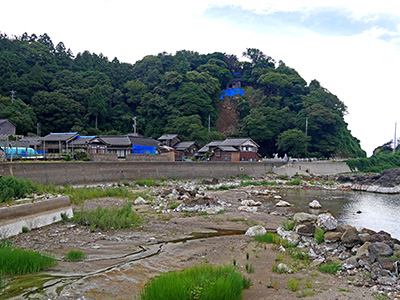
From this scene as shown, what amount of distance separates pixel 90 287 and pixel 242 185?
2996 centimetres

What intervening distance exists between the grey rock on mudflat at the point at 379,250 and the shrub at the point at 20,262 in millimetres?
9812

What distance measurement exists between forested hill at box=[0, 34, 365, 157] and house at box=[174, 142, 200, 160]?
13.8ft

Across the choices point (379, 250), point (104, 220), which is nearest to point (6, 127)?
point (104, 220)

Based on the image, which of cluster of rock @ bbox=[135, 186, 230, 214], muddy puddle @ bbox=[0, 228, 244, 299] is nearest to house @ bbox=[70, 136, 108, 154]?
cluster of rock @ bbox=[135, 186, 230, 214]

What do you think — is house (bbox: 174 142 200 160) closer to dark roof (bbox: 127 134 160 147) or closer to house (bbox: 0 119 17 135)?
dark roof (bbox: 127 134 160 147)

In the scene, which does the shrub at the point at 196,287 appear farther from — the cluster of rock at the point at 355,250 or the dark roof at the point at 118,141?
the dark roof at the point at 118,141

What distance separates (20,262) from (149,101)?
60.6 meters

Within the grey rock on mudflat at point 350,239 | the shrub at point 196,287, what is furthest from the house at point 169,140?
the shrub at point 196,287

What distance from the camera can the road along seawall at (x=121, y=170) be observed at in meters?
23.4

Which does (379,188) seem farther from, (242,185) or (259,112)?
(259,112)

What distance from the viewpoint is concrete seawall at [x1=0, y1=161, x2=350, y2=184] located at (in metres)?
23.7

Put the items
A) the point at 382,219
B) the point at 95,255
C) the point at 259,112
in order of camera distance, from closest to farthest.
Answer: the point at 95,255
the point at 382,219
the point at 259,112

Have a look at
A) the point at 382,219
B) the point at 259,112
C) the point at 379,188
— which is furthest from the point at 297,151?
the point at 382,219

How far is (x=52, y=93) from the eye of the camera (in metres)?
56.6
